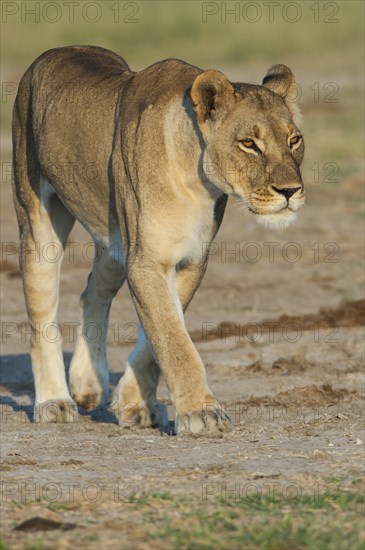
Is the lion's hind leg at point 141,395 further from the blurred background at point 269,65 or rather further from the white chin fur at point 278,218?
the blurred background at point 269,65

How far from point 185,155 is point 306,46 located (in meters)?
30.8

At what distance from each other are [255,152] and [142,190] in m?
0.59

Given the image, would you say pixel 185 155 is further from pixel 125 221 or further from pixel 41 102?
pixel 41 102

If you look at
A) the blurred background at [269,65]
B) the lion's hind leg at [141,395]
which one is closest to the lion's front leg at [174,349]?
the lion's hind leg at [141,395]

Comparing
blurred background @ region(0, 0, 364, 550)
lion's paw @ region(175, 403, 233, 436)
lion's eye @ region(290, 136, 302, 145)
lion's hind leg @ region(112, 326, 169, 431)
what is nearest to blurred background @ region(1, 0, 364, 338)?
blurred background @ region(0, 0, 364, 550)

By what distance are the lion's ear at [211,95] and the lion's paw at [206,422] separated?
1.35 metres

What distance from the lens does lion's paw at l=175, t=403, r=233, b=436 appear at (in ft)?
20.9

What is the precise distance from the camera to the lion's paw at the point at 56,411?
24.7ft

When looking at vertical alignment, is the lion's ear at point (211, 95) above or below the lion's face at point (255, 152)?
above

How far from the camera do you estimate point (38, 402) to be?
7.66 meters

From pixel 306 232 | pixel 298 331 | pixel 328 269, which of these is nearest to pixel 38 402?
pixel 298 331

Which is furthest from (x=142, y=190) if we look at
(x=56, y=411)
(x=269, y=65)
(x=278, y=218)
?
(x=269, y=65)

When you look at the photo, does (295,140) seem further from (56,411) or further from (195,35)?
(195,35)

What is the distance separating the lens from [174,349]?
6.52 m
